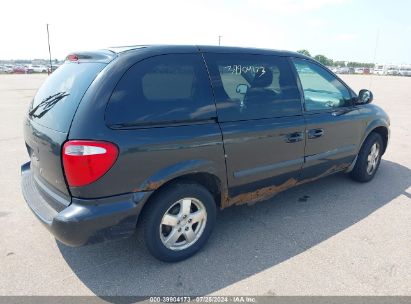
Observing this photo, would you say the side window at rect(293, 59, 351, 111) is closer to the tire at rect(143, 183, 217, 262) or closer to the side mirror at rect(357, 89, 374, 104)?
the side mirror at rect(357, 89, 374, 104)

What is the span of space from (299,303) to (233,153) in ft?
4.31

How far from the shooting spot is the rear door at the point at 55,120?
234 cm

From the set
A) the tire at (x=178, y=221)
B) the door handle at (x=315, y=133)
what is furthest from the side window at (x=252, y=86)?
the tire at (x=178, y=221)

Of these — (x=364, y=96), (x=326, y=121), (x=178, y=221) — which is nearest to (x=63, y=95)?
(x=178, y=221)

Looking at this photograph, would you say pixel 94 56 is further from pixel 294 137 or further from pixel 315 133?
pixel 315 133

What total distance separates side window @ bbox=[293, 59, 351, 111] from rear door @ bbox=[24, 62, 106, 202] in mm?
2242

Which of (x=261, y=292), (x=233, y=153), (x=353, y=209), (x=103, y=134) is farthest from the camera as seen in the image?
(x=353, y=209)

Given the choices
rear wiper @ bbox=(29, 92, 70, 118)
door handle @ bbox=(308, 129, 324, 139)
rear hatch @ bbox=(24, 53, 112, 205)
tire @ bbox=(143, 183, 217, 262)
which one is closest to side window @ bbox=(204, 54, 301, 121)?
door handle @ bbox=(308, 129, 324, 139)

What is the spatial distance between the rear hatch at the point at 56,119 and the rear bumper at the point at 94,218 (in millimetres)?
133

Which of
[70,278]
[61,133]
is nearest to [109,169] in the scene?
[61,133]

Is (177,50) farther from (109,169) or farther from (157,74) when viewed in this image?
(109,169)

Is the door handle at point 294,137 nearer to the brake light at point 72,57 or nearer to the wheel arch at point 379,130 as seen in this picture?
the wheel arch at point 379,130

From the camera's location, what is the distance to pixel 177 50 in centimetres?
268

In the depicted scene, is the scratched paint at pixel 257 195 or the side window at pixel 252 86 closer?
the side window at pixel 252 86
